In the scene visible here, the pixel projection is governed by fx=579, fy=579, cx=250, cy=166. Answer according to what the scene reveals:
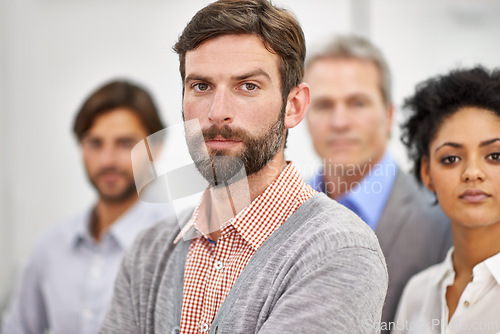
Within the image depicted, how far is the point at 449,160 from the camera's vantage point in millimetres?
885

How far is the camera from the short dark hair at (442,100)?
89 centimetres

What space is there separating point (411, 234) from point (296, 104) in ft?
1.40

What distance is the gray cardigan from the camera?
0.60 metres

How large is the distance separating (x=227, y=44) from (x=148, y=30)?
1338 millimetres

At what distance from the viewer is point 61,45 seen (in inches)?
82.7

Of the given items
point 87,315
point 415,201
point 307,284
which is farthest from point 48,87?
point 307,284

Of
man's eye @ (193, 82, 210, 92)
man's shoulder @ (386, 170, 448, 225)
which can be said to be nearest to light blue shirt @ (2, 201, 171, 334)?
man's shoulder @ (386, 170, 448, 225)

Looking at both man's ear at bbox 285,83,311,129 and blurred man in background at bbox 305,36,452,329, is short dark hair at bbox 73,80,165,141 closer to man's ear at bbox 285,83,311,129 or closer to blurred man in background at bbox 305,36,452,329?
blurred man in background at bbox 305,36,452,329

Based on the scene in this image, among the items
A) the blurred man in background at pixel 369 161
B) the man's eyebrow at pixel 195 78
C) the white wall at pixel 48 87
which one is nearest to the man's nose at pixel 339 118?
the blurred man in background at pixel 369 161

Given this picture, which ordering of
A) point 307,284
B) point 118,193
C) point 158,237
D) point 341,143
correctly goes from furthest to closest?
point 118,193 < point 341,143 < point 158,237 < point 307,284

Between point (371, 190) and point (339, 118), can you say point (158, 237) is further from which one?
point (339, 118)

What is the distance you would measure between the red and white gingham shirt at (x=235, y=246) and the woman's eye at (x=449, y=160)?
28 cm

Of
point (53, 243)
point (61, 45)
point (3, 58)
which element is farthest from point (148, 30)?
point (53, 243)

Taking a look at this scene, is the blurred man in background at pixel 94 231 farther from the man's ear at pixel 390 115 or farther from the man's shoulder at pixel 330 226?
the man's shoulder at pixel 330 226
